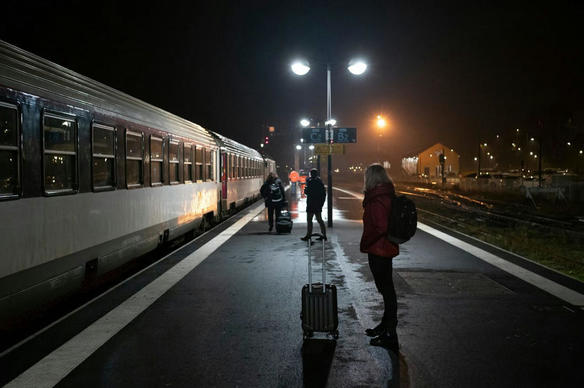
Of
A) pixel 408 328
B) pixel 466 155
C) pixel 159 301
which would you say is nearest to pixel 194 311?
pixel 159 301

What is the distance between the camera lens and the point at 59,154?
6801 mm

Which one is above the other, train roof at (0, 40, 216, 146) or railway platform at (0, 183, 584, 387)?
train roof at (0, 40, 216, 146)

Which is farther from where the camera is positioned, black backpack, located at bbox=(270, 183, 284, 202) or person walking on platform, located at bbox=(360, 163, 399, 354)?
black backpack, located at bbox=(270, 183, 284, 202)

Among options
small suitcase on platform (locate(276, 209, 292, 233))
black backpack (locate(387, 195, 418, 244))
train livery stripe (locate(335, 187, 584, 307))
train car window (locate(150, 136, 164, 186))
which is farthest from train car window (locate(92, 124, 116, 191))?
small suitcase on platform (locate(276, 209, 292, 233))

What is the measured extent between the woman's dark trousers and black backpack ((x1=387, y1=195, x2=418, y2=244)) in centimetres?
28

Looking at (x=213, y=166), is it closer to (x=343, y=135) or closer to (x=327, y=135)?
(x=327, y=135)

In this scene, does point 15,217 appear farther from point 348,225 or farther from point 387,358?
point 348,225

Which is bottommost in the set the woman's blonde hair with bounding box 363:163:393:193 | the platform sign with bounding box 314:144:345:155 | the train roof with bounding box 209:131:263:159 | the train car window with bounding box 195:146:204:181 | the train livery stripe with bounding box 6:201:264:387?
the train livery stripe with bounding box 6:201:264:387

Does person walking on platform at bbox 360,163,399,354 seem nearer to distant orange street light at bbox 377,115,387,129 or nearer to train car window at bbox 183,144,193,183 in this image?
train car window at bbox 183,144,193,183

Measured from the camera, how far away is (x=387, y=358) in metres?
5.30

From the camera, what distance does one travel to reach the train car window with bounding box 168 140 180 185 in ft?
39.3

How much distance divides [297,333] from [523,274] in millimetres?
5296

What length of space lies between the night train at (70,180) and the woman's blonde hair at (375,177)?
11.9ft

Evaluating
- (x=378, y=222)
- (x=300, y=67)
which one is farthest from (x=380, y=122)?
(x=378, y=222)
